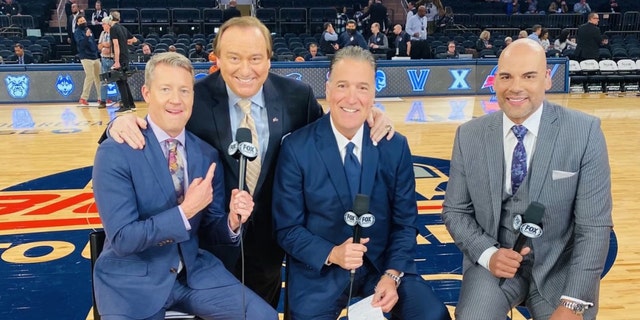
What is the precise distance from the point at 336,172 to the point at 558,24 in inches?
674

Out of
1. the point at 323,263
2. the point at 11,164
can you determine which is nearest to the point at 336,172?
the point at 323,263

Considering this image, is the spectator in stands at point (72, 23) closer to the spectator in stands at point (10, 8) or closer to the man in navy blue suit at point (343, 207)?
the spectator in stands at point (10, 8)

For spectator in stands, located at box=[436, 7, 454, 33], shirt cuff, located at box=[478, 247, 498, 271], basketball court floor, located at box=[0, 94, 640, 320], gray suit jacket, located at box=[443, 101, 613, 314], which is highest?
spectator in stands, located at box=[436, 7, 454, 33]

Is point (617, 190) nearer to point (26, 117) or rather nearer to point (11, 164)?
point (11, 164)

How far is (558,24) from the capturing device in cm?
1733

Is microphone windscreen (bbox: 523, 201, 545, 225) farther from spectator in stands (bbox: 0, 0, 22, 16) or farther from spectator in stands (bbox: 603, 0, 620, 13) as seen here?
spectator in stands (bbox: 603, 0, 620, 13)

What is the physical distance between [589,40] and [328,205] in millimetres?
12632

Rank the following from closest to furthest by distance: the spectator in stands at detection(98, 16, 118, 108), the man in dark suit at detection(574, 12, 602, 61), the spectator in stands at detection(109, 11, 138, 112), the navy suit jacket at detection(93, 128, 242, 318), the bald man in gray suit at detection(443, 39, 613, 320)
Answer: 1. the navy suit jacket at detection(93, 128, 242, 318)
2. the bald man in gray suit at detection(443, 39, 613, 320)
3. the spectator in stands at detection(109, 11, 138, 112)
4. the spectator in stands at detection(98, 16, 118, 108)
5. the man in dark suit at detection(574, 12, 602, 61)

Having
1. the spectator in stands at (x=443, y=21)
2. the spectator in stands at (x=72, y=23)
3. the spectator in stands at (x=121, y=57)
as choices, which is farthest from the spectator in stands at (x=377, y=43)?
the spectator in stands at (x=72, y=23)

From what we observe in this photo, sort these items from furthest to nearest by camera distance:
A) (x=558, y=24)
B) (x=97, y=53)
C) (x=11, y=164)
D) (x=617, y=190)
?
1. (x=558, y=24)
2. (x=97, y=53)
3. (x=11, y=164)
4. (x=617, y=190)

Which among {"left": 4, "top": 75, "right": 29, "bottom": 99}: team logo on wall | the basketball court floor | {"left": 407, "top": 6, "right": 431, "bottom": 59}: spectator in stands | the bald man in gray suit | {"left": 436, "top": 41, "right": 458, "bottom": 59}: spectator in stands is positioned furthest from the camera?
{"left": 407, "top": 6, "right": 431, "bottom": 59}: spectator in stands

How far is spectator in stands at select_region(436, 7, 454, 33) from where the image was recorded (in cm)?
1681

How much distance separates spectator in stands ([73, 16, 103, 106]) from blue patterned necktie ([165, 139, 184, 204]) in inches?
366

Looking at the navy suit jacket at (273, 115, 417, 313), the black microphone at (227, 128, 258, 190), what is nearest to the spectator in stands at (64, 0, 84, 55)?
the navy suit jacket at (273, 115, 417, 313)
